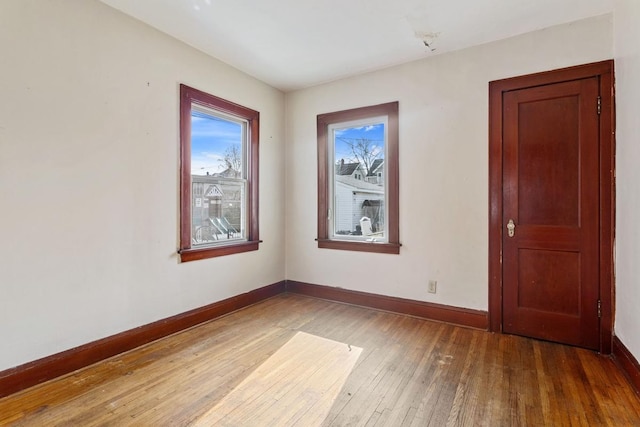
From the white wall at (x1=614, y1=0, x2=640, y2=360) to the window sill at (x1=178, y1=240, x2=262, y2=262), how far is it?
329 cm

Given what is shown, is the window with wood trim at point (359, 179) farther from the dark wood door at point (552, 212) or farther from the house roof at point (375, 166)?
the dark wood door at point (552, 212)

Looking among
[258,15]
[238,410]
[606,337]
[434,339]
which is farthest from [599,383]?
[258,15]

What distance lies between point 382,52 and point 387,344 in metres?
2.73

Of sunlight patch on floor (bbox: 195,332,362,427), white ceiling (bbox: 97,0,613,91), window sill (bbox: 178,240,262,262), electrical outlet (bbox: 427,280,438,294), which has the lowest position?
sunlight patch on floor (bbox: 195,332,362,427)

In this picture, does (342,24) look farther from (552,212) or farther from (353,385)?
(353,385)

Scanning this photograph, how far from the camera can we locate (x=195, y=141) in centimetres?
318

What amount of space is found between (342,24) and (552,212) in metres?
2.37

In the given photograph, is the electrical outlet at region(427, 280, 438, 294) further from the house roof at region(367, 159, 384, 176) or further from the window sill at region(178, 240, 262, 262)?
the window sill at region(178, 240, 262, 262)

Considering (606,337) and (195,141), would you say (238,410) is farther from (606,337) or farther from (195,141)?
(606,337)

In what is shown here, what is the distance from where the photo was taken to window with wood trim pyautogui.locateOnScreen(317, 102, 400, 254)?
3465mm

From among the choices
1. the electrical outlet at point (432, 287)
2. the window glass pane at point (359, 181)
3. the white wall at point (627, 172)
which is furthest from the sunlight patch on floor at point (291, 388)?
the white wall at point (627, 172)

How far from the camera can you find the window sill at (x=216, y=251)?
2.99 meters

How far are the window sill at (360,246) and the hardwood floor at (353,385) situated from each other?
887mm

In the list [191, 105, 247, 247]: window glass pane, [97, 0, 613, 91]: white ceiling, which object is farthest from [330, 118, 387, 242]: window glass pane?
[191, 105, 247, 247]: window glass pane
